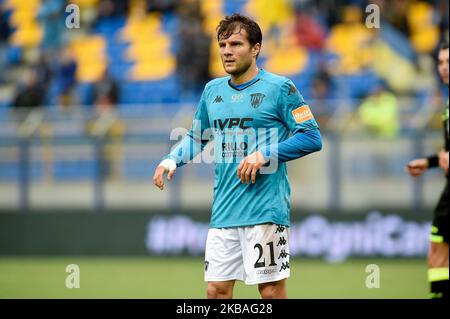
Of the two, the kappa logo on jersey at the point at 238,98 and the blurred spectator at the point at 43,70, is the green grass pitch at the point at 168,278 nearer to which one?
the kappa logo on jersey at the point at 238,98

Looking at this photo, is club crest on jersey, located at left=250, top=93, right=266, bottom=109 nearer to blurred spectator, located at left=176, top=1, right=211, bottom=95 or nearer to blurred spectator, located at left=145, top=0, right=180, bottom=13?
blurred spectator, located at left=176, top=1, right=211, bottom=95

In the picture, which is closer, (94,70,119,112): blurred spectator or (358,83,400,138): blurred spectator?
(358,83,400,138): blurred spectator

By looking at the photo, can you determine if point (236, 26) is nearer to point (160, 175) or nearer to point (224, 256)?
point (160, 175)

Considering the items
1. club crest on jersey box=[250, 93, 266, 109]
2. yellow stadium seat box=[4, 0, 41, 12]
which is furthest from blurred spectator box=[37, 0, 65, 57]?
club crest on jersey box=[250, 93, 266, 109]

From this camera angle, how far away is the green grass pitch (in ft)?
33.9

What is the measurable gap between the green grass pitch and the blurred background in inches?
1.4

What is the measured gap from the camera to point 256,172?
6234 mm

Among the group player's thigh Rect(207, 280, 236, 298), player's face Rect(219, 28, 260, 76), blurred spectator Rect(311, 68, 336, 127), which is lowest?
player's thigh Rect(207, 280, 236, 298)

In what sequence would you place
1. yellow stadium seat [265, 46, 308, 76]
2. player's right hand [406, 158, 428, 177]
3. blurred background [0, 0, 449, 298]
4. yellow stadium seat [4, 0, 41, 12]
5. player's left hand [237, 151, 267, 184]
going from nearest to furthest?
player's left hand [237, 151, 267, 184]
player's right hand [406, 158, 428, 177]
blurred background [0, 0, 449, 298]
yellow stadium seat [265, 46, 308, 76]
yellow stadium seat [4, 0, 41, 12]

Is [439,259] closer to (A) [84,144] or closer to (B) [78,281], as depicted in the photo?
(B) [78,281]

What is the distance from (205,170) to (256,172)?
26.6 feet

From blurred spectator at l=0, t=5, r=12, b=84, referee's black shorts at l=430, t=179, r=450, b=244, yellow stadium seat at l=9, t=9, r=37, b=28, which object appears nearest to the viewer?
referee's black shorts at l=430, t=179, r=450, b=244

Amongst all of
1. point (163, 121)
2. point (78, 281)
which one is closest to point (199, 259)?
point (163, 121)

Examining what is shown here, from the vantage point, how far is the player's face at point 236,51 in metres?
6.29
